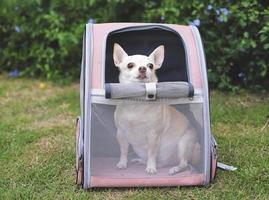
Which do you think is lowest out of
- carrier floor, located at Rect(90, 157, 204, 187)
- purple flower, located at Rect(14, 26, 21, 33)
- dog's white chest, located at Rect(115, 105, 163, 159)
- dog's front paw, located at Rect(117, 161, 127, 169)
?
carrier floor, located at Rect(90, 157, 204, 187)

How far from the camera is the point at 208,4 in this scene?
410cm

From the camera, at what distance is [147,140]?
8.54 ft

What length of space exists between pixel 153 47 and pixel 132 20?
1.50 metres

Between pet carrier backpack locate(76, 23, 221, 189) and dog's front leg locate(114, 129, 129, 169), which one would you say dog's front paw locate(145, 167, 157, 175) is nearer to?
pet carrier backpack locate(76, 23, 221, 189)

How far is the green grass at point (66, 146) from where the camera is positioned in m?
2.58

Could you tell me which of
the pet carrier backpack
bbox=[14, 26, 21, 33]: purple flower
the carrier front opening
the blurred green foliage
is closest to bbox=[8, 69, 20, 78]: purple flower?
the blurred green foliage

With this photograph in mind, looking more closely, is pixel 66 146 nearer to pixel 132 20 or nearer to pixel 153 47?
pixel 153 47

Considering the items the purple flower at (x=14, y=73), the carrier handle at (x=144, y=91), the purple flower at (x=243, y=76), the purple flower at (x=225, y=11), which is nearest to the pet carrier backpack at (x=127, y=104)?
the carrier handle at (x=144, y=91)

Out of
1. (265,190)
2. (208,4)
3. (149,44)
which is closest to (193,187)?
(265,190)

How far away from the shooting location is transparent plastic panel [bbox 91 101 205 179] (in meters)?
2.53

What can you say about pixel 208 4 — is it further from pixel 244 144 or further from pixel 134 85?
pixel 134 85

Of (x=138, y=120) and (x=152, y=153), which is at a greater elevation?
(x=138, y=120)

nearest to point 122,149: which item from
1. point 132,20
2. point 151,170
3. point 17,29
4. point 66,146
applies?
point 151,170

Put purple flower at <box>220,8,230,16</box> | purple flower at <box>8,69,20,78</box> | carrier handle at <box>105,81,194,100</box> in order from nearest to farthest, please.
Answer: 1. carrier handle at <box>105,81,194,100</box>
2. purple flower at <box>220,8,230,16</box>
3. purple flower at <box>8,69,20,78</box>
